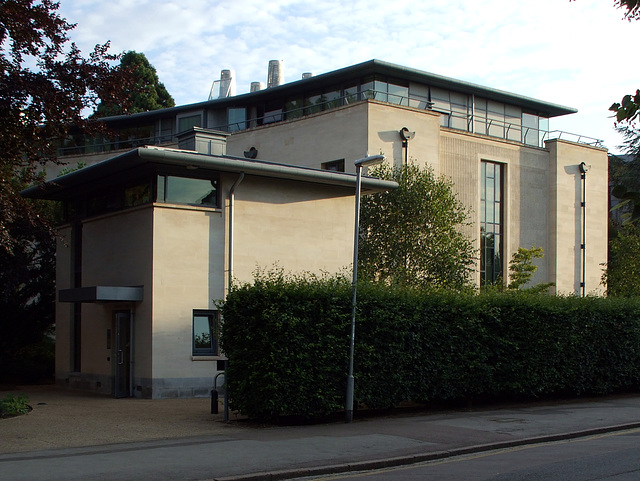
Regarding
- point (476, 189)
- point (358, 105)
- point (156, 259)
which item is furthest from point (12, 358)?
point (476, 189)

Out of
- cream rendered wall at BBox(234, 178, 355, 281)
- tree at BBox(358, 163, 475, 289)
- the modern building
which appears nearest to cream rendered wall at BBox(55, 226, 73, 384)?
the modern building

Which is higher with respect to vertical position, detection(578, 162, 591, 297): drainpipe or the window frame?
detection(578, 162, 591, 297): drainpipe

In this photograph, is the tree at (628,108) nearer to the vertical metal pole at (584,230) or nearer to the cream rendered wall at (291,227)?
the cream rendered wall at (291,227)

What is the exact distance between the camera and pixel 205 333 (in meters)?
22.7

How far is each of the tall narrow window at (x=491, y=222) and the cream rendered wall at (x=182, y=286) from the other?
1962 cm

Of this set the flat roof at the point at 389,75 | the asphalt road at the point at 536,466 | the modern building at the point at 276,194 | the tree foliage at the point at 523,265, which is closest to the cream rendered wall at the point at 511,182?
the modern building at the point at 276,194

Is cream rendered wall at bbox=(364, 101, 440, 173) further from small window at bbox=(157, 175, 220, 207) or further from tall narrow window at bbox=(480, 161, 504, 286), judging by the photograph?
small window at bbox=(157, 175, 220, 207)

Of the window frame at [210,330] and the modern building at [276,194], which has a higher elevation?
the modern building at [276,194]

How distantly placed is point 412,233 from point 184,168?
989 centimetres

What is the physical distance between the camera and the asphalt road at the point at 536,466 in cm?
1023

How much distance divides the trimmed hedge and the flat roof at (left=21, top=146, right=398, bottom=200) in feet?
16.9

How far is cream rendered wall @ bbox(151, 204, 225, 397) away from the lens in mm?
21734

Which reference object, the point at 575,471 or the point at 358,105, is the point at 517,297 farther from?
the point at 358,105

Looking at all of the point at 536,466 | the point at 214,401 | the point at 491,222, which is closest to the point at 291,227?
the point at 214,401
